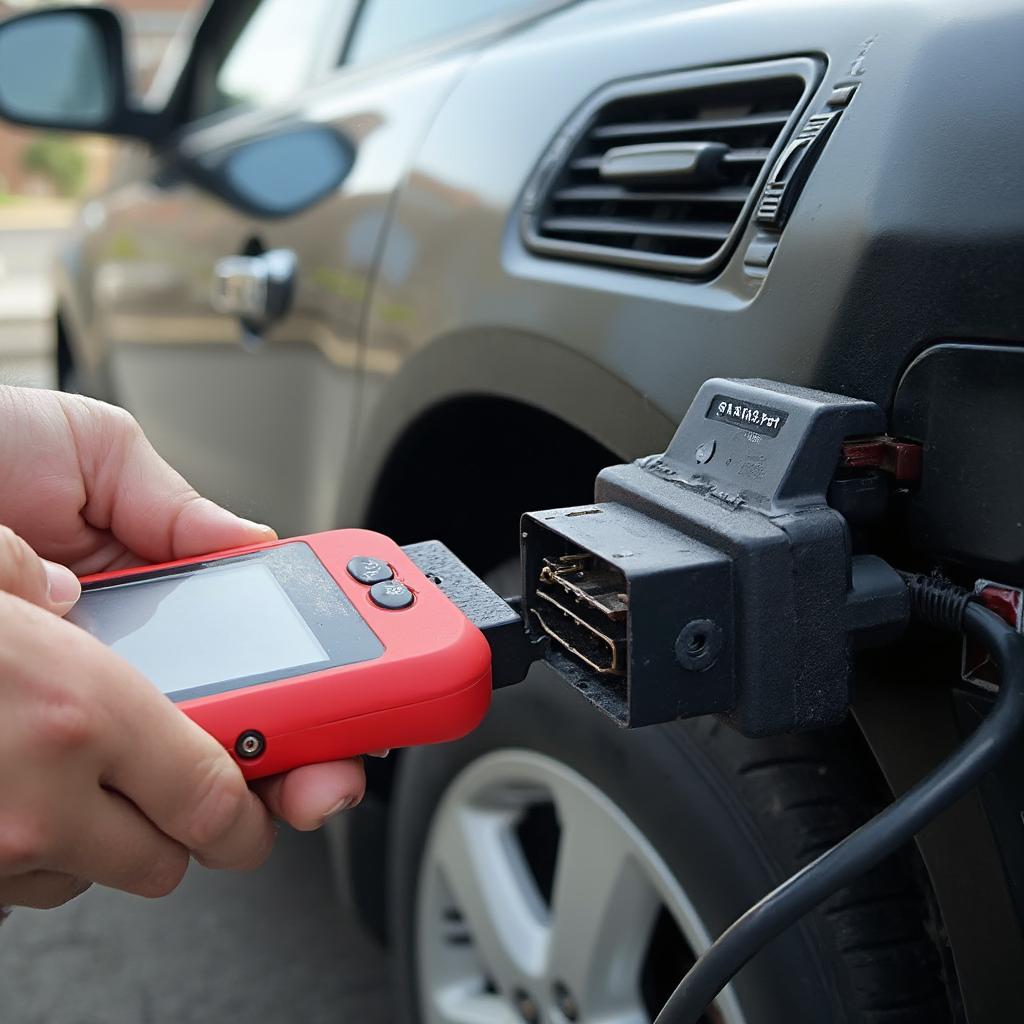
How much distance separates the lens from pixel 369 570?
3.47ft

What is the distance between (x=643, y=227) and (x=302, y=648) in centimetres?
51

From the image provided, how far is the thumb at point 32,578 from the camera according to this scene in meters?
0.78

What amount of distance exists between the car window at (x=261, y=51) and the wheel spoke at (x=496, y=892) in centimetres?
150

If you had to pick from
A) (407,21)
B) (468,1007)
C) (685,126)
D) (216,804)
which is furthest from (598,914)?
(407,21)

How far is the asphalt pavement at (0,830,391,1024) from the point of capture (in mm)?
2162

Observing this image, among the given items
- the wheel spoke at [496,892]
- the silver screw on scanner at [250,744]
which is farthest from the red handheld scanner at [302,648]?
the wheel spoke at [496,892]

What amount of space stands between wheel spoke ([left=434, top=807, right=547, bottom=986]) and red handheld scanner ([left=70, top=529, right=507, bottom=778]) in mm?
541

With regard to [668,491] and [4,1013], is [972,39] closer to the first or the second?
[668,491]

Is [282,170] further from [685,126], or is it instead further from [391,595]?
[391,595]

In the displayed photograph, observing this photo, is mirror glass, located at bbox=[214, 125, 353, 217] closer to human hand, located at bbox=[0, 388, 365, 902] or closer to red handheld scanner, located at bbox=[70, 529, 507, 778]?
human hand, located at bbox=[0, 388, 365, 902]

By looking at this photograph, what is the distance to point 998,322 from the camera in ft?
2.48

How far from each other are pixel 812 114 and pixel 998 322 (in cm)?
26

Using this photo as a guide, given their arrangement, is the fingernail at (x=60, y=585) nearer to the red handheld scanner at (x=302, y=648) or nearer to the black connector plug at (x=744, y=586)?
the red handheld scanner at (x=302, y=648)

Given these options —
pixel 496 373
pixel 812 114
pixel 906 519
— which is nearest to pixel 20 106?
pixel 496 373
